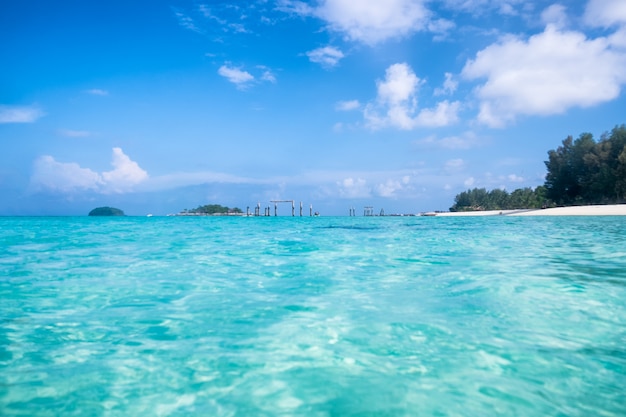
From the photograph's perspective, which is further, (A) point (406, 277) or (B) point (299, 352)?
(A) point (406, 277)

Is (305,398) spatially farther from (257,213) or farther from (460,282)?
(257,213)

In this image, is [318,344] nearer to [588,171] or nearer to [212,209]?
[588,171]

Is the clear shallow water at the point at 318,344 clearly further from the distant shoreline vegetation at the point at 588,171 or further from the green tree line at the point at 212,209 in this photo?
the green tree line at the point at 212,209

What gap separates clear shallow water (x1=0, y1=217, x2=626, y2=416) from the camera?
266 cm

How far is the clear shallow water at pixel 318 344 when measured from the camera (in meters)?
2.66

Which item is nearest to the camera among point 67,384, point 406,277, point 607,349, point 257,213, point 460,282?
point 67,384

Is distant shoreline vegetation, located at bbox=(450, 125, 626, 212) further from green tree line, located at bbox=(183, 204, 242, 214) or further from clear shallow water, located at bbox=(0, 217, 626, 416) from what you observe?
green tree line, located at bbox=(183, 204, 242, 214)

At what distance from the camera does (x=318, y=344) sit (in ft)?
12.3

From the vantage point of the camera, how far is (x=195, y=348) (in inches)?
143

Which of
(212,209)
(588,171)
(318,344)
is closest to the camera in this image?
(318,344)

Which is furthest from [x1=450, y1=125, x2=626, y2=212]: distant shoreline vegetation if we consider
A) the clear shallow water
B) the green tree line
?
the green tree line

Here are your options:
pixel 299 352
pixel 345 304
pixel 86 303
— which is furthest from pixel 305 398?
pixel 86 303

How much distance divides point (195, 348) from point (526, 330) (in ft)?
11.0

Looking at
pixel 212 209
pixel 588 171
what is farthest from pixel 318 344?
pixel 212 209
